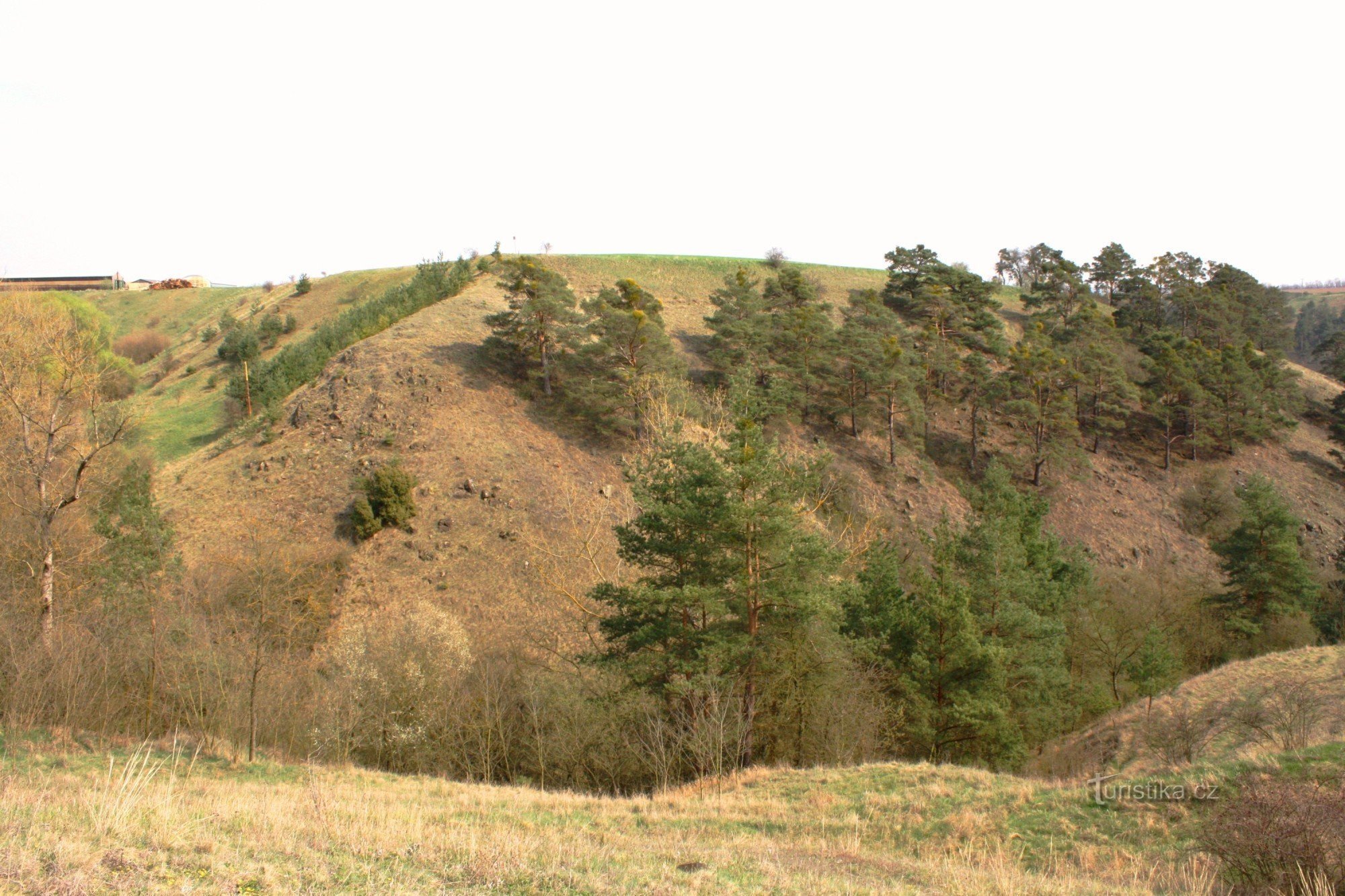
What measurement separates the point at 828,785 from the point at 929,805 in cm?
243

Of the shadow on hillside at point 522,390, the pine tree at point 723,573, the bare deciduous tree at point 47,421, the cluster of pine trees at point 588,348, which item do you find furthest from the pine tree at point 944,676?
the bare deciduous tree at point 47,421

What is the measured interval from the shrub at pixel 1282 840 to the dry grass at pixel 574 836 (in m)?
0.43

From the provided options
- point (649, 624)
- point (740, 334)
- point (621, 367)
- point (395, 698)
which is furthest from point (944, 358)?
point (395, 698)

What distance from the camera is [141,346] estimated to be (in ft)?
226

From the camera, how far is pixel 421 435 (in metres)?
35.1

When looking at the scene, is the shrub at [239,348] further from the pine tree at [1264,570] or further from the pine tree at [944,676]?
the pine tree at [1264,570]

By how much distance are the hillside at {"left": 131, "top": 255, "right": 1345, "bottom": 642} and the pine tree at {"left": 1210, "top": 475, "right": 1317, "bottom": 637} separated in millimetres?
8629

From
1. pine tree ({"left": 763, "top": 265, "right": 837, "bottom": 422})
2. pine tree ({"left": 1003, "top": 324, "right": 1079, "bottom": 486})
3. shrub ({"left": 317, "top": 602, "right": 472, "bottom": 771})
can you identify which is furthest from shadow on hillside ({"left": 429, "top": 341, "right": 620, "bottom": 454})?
pine tree ({"left": 1003, "top": 324, "right": 1079, "bottom": 486})

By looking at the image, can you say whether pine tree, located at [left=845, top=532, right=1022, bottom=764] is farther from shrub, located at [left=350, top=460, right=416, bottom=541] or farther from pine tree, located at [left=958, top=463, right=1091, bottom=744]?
shrub, located at [left=350, top=460, right=416, bottom=541]

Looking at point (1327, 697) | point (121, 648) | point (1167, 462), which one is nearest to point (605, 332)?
point (121, 648)

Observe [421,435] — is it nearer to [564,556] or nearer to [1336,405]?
[564,556]

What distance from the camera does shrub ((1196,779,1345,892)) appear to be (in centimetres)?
761

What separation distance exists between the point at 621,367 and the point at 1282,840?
31841mm

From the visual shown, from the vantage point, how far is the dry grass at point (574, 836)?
21.7ft
